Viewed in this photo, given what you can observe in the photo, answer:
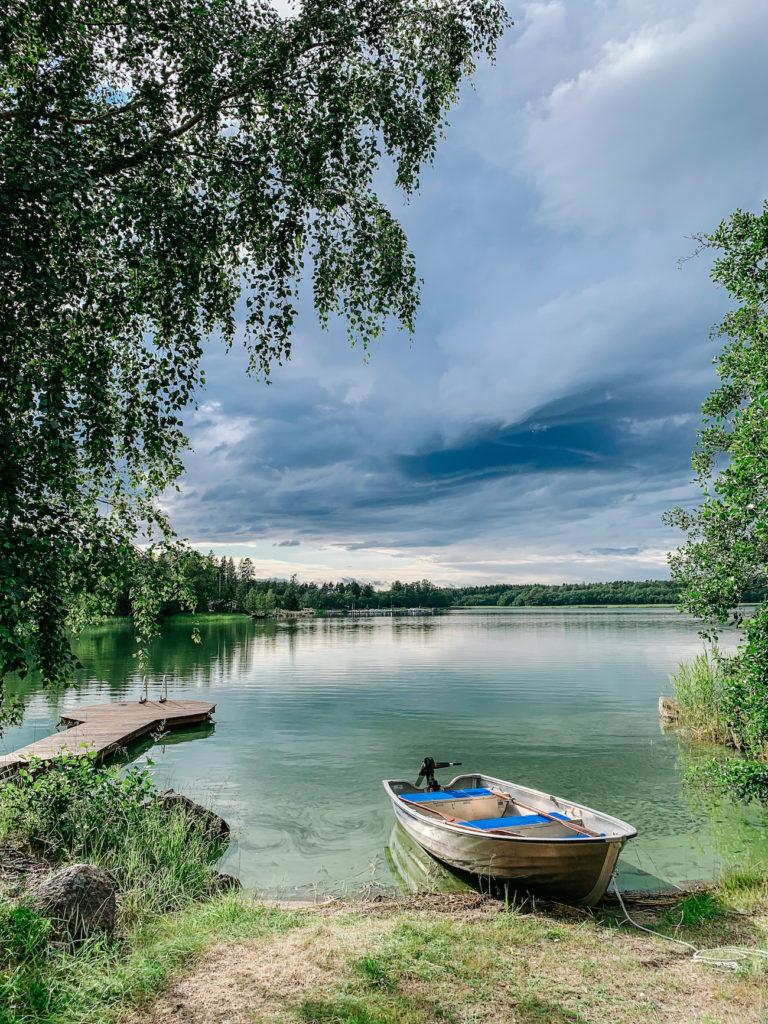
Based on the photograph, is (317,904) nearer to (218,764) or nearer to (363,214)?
(363,214)

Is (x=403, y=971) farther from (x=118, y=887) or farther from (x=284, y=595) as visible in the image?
(x=284, y=595)

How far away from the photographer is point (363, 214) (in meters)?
8.34

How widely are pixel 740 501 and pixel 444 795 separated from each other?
7166 mm

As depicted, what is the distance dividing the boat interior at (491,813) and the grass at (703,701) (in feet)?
35.1

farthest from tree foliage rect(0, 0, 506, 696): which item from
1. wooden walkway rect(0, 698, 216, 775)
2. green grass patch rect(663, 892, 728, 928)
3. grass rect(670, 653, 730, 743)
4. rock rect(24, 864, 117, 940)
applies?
grass rect(670, 653, 730, 743)

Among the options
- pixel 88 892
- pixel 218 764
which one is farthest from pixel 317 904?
pixel 218 764

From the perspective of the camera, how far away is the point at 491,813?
1136 centimetres

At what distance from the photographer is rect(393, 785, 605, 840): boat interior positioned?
952 centimetres

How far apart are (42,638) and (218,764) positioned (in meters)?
15.0

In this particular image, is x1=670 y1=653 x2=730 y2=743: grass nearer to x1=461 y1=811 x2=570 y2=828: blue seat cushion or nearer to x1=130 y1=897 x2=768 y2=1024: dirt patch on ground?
x1=461 y1=811 x2=570 y2=828: blue seat cushion

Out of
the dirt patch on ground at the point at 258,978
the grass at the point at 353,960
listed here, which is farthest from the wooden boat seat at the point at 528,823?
the dirt patch on ground at the point at 258,978

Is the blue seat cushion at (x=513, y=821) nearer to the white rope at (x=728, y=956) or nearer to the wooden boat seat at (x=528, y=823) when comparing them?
Answer: the wooden boat seat at (x=528, y=823)

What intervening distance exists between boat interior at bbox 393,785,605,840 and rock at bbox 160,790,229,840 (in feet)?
11.2

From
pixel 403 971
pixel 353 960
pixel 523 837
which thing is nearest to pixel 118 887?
pixel 353 960
